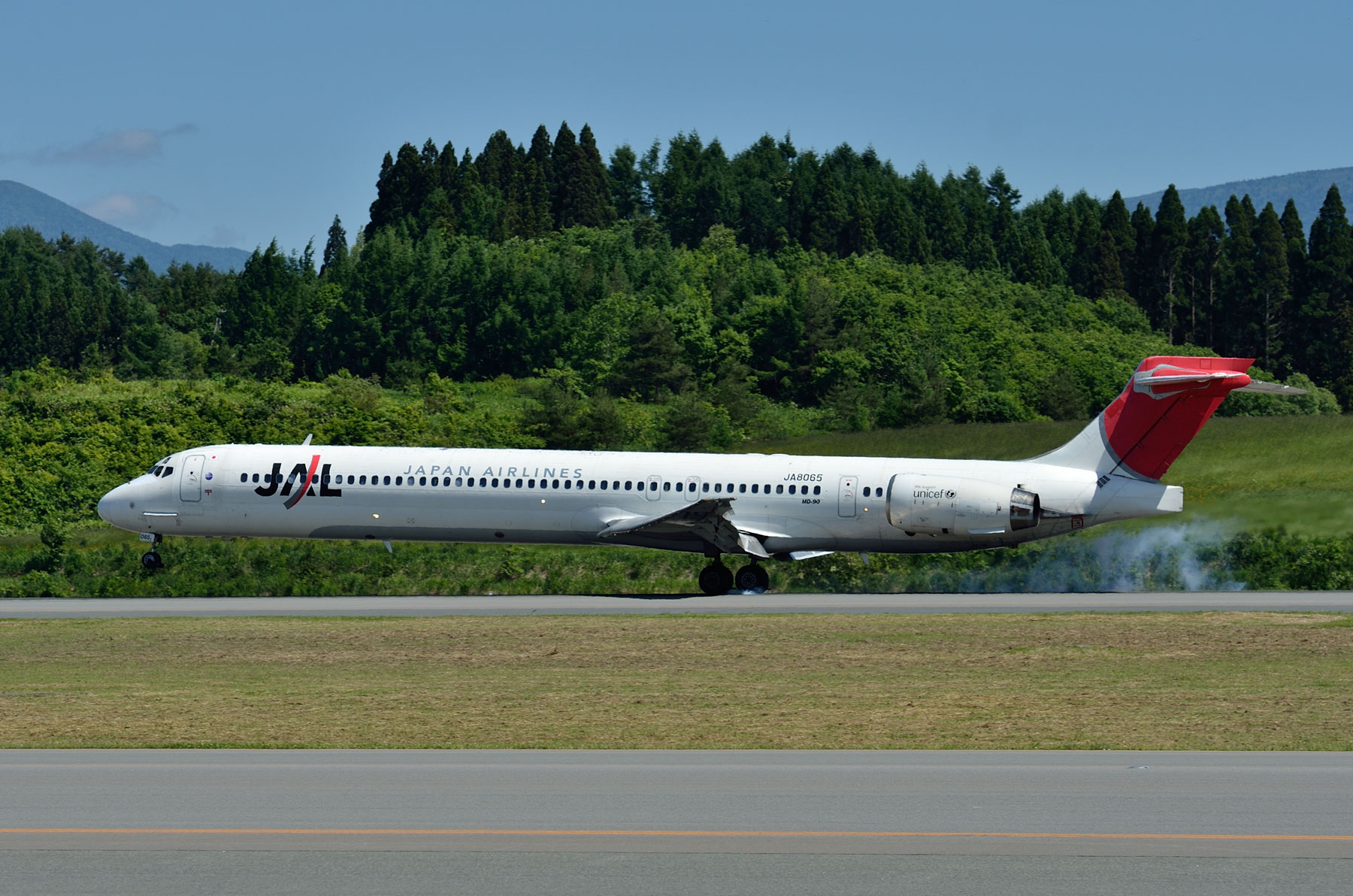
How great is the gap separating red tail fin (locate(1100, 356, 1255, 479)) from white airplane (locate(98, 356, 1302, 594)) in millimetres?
38

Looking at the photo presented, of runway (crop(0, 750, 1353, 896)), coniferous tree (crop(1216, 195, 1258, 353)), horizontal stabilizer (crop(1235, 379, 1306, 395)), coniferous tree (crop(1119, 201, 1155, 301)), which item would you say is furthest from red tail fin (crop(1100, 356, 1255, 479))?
coniferous tree (crop(1119, 201, 1155, 301))

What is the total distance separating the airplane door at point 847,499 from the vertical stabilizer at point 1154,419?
16.3 ft

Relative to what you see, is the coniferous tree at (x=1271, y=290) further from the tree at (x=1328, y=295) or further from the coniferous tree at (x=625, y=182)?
the coniferous tree at (x=625, y=182)

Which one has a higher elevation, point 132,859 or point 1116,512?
point 1116,512

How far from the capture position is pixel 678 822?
39.9 feet

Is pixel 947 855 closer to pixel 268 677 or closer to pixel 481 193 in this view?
pixel 268 677

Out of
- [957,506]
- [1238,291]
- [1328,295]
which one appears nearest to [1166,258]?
[1238,291]

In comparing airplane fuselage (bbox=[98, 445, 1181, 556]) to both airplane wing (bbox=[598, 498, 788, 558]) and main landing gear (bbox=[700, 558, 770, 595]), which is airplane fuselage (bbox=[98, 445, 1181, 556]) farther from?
main landing gear (bbox=[700, 558, 770, 595])

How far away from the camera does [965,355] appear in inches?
3905

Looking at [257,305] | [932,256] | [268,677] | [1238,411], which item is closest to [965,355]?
[1238,411]

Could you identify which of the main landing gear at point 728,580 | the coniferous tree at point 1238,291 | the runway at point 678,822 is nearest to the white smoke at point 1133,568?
the main landing gear at point 728,580

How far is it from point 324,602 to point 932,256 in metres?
120

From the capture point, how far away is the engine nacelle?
35.5 meters

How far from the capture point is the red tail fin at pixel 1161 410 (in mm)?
34312
